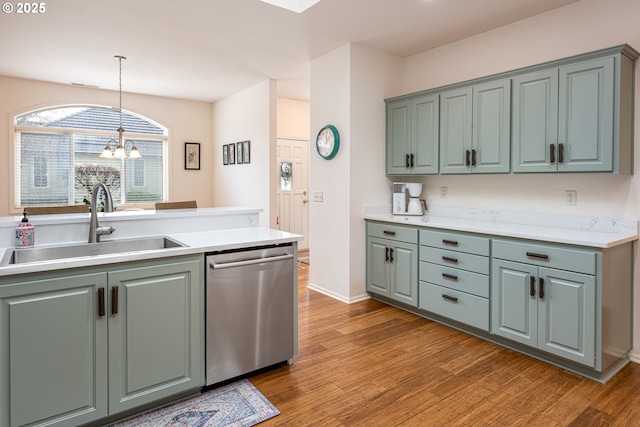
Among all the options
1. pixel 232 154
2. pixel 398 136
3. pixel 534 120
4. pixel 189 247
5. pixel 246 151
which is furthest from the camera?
pixel 232 154

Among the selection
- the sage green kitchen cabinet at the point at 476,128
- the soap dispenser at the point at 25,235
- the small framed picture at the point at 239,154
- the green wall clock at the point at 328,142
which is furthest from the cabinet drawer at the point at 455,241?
the small framed picture at the point at 239,154

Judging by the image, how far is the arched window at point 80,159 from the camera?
18.1 ft

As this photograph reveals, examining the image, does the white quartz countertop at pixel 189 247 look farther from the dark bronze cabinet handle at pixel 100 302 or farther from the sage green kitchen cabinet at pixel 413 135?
the sage green kitchen cabinet at pixel 413 135

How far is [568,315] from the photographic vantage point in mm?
2434

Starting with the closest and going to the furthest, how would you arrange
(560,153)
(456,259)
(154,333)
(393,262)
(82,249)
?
(154,333) < (82,249) < (560,153) < (456,259) < (393,262)

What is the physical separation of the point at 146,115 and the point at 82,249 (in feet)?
15.3

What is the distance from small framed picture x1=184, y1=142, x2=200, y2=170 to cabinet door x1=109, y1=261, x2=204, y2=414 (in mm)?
5039

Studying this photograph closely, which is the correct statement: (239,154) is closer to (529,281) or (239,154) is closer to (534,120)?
(534,120)

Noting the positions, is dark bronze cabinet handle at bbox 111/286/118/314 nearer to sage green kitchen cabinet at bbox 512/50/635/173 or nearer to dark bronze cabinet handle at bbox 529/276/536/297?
dark bronze cabinet handle at bbox 529/276/536/297

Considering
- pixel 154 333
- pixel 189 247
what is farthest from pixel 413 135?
pixel 154 333

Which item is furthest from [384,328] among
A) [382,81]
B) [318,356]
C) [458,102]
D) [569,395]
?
[382,81]

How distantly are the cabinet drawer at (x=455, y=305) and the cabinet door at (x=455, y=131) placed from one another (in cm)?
107

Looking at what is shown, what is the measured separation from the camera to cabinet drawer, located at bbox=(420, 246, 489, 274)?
2.93 m

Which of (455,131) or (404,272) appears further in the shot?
(404,272)
